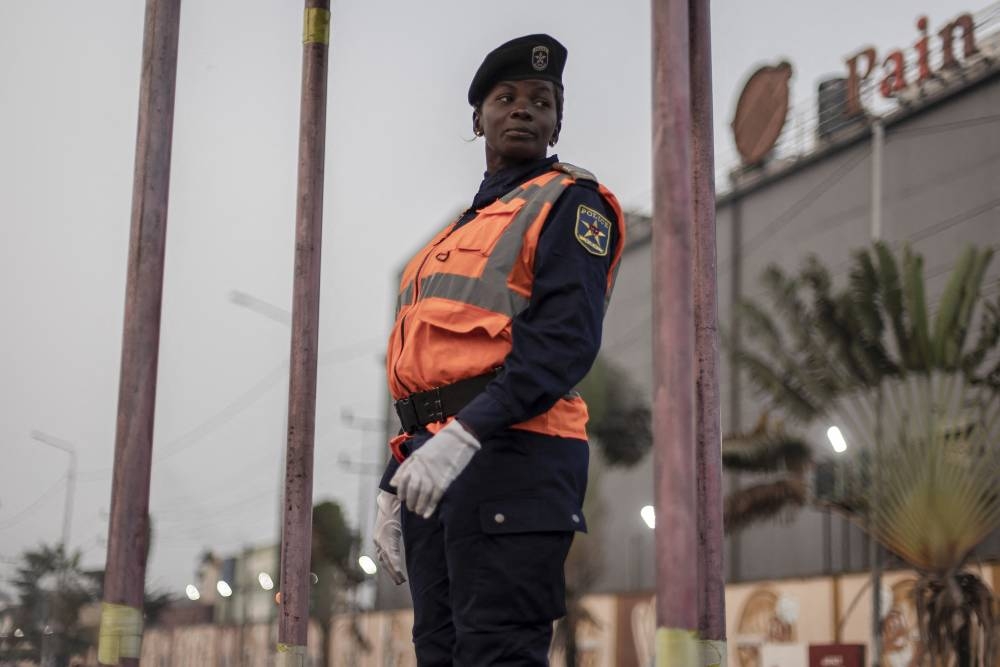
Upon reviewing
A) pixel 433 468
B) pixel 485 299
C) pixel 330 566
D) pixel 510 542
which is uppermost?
pixel 330 566

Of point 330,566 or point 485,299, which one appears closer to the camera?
point 485,299

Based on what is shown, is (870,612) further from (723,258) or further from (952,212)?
(723,258)

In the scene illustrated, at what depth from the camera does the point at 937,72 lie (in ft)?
74.4

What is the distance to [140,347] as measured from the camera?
290cm

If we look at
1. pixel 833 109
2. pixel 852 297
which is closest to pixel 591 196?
pixel 852 297

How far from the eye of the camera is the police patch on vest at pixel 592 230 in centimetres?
287

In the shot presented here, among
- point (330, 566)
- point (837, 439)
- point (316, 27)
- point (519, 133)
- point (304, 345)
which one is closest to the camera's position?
point (519, 133)

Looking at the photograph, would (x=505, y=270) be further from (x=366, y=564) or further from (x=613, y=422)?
(x=366, y=564)

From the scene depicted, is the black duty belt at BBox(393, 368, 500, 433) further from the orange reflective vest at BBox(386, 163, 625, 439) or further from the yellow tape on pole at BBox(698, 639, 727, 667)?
the yellow tape on pole at BBox(698, 639, 727, 667)

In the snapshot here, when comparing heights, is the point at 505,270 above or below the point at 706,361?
above

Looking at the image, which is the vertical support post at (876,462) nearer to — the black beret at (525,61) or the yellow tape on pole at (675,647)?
the black beret at (525,61)

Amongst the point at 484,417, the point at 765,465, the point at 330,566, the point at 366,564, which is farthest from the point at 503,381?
the point at 366,564

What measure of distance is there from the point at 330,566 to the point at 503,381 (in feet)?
103

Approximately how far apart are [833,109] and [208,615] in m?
54.0
